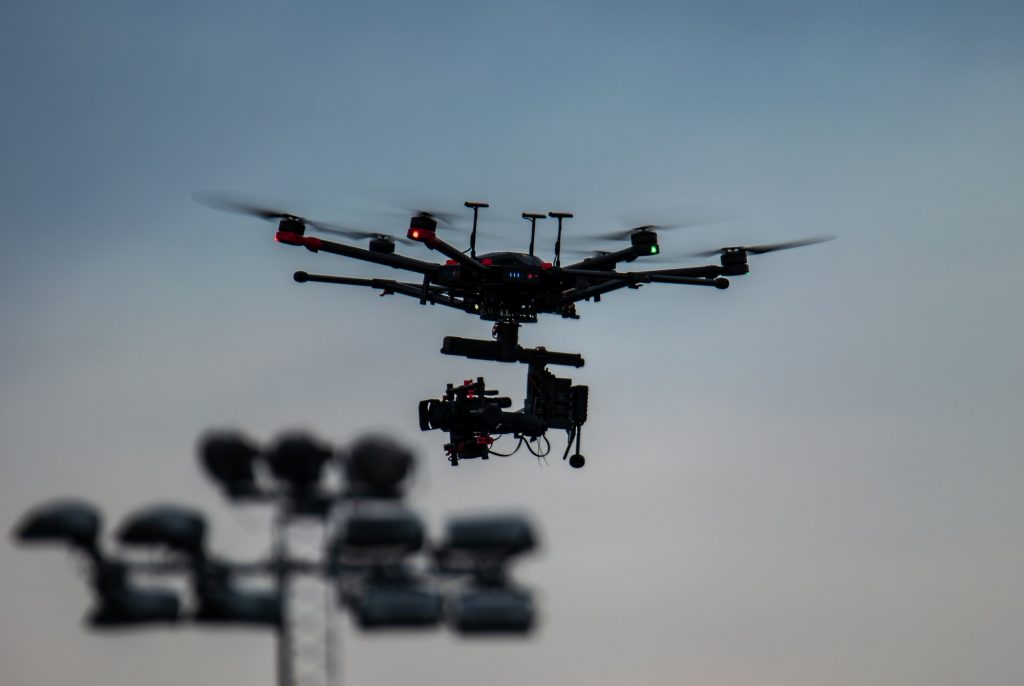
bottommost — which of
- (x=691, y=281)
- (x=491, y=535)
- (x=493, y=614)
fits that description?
(x=493, y=614)

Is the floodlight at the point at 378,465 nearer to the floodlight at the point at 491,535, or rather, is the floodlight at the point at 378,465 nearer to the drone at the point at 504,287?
the floodlight at the point at 491,535

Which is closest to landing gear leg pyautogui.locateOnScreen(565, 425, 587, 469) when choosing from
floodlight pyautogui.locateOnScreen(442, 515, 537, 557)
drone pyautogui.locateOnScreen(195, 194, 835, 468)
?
drone pyautogui.locateOnScreen(195, 194, 835, 468)

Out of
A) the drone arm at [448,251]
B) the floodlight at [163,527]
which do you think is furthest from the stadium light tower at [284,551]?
the drone arm at [448,251]

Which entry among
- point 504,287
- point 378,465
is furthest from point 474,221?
point 378,465

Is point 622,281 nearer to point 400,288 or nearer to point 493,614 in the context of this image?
point 400,288

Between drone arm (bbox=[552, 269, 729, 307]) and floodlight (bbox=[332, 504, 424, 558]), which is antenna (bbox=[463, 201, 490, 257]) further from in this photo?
floodlight (bbox=[332, 504, 424, 558])

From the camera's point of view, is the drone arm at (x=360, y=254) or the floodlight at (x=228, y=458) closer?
the floodlight at (x=228, y=458)
